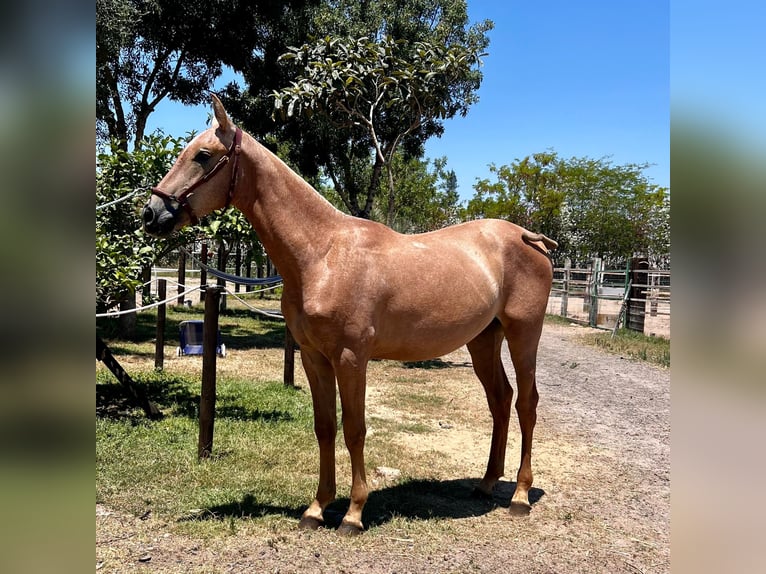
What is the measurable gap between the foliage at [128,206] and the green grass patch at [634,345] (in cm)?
921

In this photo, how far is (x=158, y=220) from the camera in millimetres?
2725

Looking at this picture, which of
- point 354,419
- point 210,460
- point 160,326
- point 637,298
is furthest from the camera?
point 637,298

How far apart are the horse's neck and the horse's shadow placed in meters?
1.64

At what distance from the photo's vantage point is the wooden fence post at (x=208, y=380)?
172 inches

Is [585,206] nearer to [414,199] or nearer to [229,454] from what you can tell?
[414,199]

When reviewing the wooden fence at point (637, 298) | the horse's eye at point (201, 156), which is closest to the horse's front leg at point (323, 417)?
the horse's eye at point (201, 156)

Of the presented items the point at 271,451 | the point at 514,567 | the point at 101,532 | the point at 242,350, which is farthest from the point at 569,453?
the point at 242,350

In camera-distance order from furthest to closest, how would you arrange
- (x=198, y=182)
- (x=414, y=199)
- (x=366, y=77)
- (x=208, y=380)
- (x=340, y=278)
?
(x=414, y=199)
(x=366, y=77)
(x=208, y=380)
(x=340, y=278)
(x=198, y=182)

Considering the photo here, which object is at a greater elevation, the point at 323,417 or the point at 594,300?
the point at 594,300

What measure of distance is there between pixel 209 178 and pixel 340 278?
0.95 meters

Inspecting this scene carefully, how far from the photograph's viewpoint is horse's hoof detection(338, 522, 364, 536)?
3166mm

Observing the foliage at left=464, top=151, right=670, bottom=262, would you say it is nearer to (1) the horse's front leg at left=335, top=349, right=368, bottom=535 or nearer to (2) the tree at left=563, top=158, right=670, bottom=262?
(2) the tree at left=563, top=158, right=670, bottom=262

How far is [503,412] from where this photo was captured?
13.6ft

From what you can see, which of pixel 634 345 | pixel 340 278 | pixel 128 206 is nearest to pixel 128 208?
pixel 128 206
